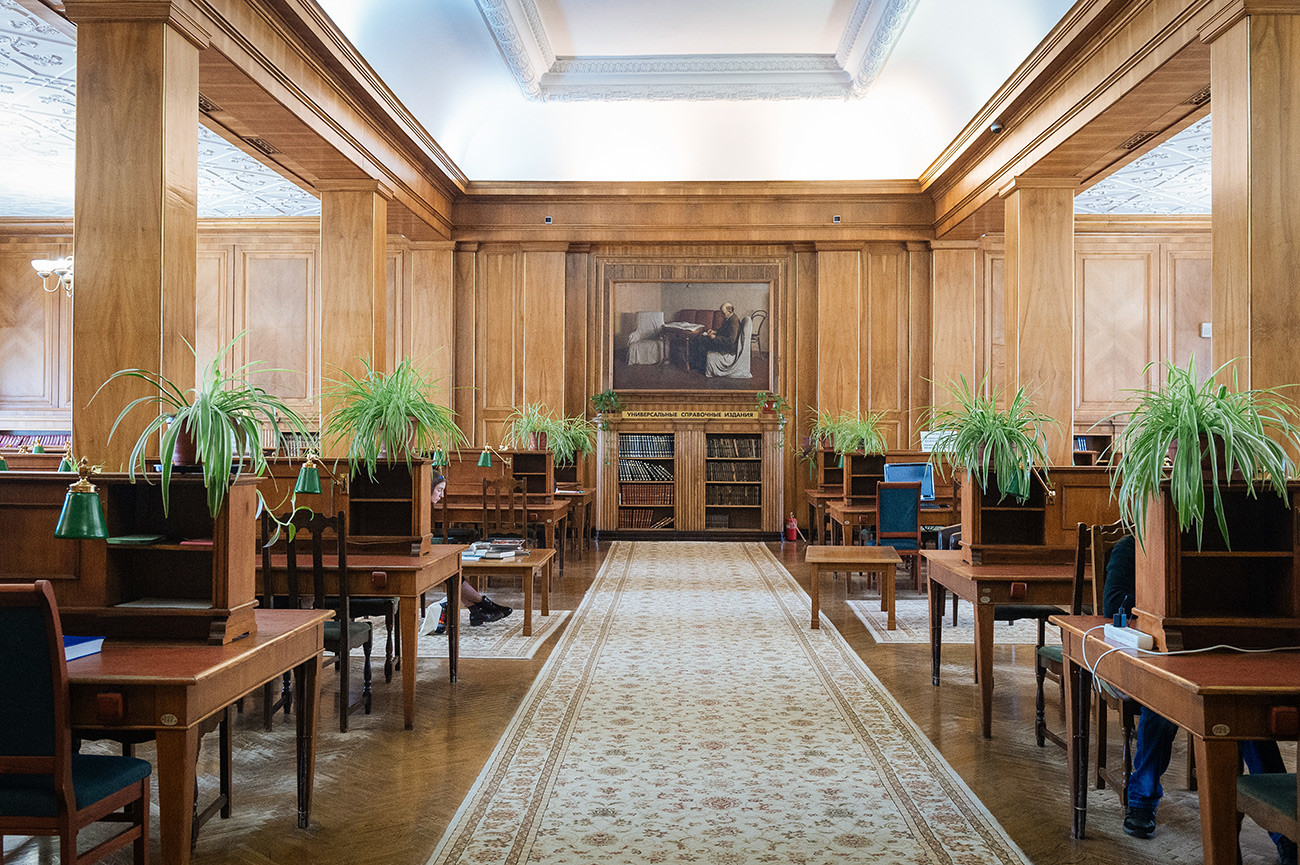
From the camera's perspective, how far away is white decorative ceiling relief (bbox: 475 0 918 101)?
10.2m

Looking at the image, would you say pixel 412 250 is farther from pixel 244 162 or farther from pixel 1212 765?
pixel 1212 765

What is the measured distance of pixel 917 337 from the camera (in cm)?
1353

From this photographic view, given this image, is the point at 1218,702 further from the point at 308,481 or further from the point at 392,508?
the point at 392,508

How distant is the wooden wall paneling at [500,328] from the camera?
1359cm

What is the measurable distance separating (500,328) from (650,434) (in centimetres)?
256

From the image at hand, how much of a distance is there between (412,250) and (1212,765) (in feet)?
40.9

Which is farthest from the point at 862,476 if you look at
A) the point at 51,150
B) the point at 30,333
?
the point at 30,333

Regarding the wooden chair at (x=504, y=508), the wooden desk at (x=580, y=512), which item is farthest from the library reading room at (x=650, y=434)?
the wooden desk at (x=580, y=512)

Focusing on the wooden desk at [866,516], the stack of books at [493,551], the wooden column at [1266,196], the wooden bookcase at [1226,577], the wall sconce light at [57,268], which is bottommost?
the stack of books at [493,551]

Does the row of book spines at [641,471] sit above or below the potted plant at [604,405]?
below

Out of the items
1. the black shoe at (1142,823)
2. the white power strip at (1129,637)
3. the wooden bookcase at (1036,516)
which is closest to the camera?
the white power strip at (1129,637)

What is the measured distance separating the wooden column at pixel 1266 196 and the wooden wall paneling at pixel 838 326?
7.96m

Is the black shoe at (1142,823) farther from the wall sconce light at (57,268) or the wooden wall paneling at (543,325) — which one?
the wall sconce light at (57,268)

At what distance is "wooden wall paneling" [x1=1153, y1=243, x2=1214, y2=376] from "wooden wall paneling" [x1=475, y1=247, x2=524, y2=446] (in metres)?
9.02
